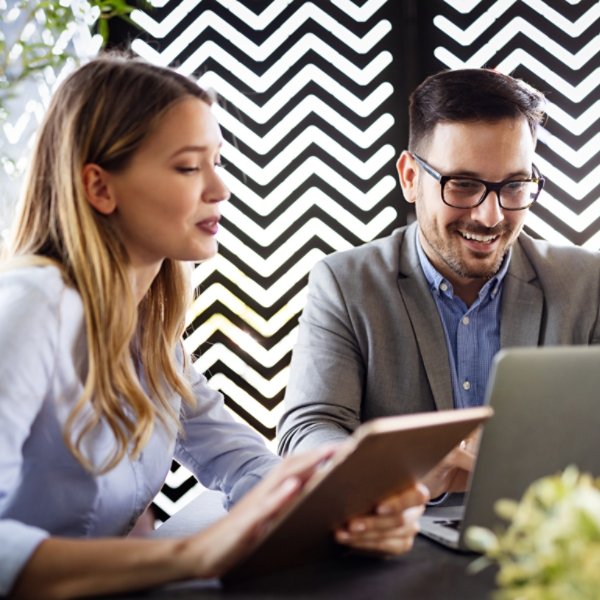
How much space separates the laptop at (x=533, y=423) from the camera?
1200mm

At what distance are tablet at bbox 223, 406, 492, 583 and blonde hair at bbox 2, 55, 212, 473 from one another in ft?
1.31

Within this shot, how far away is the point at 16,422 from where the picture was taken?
4.35 feet

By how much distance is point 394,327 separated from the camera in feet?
7.56

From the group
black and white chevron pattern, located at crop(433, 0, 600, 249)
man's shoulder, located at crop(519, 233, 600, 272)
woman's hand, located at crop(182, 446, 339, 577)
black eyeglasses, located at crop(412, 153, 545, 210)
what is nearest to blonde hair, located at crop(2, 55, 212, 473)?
woman's hand, located at crop(182, 446, 339, 577)

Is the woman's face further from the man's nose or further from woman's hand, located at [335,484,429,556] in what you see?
the man's nose

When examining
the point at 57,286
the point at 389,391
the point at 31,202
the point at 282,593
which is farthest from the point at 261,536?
the point at 389,391

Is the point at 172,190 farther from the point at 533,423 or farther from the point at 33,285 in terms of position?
the point at 533,423

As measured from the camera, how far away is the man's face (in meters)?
2.26

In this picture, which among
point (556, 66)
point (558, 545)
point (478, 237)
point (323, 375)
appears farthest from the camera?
point (556, 66)

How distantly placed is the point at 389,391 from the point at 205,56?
1226 millimetres

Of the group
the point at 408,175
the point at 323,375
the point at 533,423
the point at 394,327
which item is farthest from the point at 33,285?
the point at 408,175

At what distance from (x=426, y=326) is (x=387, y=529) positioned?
1015mm

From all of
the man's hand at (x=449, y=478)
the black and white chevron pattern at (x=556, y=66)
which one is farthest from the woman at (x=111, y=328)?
the black and white chevron pattern at (x=556, y=66)

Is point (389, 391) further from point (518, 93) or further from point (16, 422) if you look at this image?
point (16, 422)
